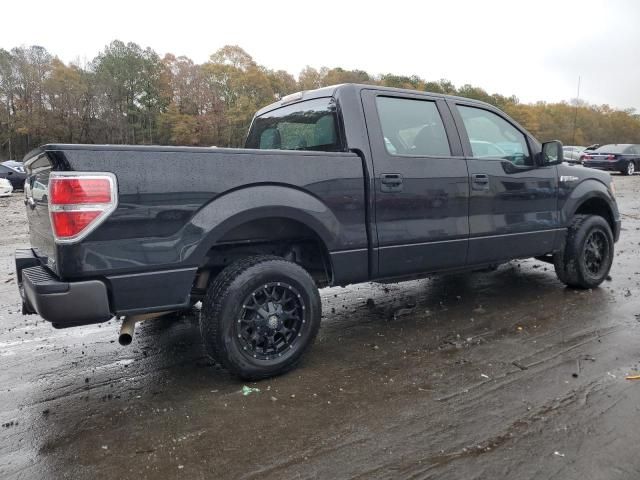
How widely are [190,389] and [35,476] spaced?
100cm

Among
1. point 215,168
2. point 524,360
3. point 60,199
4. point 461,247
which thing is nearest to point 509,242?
point 461,247

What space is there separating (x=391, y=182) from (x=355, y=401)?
5.17 ft

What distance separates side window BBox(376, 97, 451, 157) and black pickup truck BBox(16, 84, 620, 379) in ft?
0.04

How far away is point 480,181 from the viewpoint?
4.19m

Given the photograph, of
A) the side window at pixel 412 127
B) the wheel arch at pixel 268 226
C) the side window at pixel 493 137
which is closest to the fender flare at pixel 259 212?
the wheel arch at pixel 268 226

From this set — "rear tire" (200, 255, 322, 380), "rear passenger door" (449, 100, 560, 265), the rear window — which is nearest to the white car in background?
the rear window

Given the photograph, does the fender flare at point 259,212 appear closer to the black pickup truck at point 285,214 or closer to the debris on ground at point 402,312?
the black pickup truck at point 285,214

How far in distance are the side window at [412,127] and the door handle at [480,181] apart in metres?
0.31

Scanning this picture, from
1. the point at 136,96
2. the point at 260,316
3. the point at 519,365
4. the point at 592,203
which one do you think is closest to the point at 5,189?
the point at 260,316

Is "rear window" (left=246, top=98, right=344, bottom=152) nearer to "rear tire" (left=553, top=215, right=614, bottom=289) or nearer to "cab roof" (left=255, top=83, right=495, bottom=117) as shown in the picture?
"cab roof" (left=255, top=83, right=495, bottom=117)

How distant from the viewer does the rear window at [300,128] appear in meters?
3.76

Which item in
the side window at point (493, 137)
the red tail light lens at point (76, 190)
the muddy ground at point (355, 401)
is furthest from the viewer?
the side window at point (493, 137)

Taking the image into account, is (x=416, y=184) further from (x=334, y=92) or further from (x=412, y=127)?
(x=334, y=92)

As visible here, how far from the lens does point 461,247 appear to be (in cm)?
410
